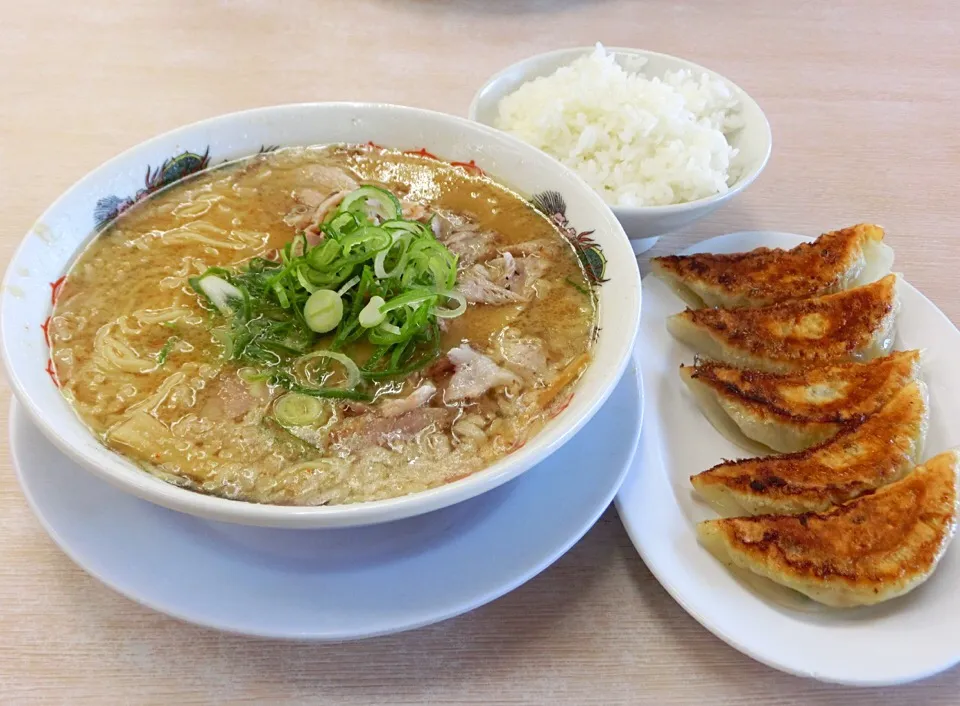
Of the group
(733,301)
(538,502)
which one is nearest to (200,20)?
(733,301)

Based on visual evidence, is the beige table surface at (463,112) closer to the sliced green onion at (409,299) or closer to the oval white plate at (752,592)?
the oval white plate at (752,592)

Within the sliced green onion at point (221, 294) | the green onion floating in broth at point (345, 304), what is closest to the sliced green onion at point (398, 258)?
the green onion floating in broth at point (345, 304)

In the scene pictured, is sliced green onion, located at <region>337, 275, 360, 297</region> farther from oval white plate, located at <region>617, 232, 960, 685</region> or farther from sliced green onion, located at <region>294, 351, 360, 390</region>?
oval white plate, located at <region>617, 232, 960, 685</region>

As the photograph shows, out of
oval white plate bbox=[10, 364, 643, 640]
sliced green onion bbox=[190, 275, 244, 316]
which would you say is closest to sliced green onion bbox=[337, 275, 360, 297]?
sliced green onion bbox=[190, 275, 244, 316]

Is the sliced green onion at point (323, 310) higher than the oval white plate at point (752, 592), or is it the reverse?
the sliced green onion at point (323, 310)

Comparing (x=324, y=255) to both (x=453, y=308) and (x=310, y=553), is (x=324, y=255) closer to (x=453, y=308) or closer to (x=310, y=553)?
(x=453, y=308)

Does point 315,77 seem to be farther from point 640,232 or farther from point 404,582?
point 404,582
